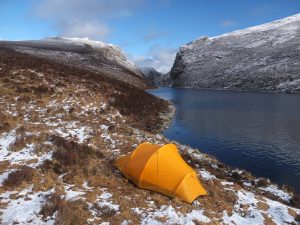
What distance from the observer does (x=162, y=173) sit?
19.7 meters

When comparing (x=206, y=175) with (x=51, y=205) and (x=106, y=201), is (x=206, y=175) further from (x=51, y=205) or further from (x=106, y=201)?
(x=51, y=205)

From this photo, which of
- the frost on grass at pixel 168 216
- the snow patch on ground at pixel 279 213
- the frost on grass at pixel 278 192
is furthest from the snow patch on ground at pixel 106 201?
the frost on grass at pixel 278 192

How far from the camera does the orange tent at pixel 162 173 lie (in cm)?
1855

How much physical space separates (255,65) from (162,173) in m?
150

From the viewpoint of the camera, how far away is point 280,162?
30688 millimetres

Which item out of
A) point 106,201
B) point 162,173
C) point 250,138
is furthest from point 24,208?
point 250,138

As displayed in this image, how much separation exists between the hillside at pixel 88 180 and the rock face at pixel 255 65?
10170 cm

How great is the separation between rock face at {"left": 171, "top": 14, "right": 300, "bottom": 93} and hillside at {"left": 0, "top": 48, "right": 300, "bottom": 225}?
10170 cm

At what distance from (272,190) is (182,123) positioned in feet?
94.5

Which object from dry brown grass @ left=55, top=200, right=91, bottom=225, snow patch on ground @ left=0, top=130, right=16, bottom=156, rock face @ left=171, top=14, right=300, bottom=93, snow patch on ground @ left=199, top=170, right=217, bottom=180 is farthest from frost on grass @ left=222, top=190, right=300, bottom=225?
rock face @ left=171, top=14, right=300, bottom=93

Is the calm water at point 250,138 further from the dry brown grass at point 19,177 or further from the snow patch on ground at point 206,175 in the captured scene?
the dry brown grass at point 19,177

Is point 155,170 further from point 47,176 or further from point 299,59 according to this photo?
point 299,59

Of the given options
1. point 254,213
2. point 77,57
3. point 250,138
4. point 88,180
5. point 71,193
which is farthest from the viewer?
point 77,57

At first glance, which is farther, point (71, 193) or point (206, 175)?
point (206, 175)
